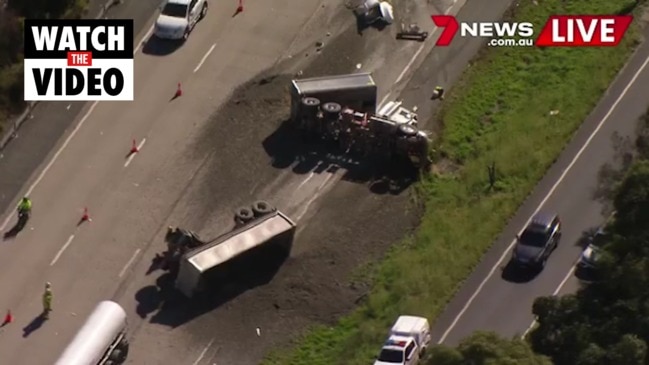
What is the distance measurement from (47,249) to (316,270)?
11.7 meters

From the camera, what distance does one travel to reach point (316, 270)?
69750 millimetres

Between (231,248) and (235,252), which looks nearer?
(235,252)

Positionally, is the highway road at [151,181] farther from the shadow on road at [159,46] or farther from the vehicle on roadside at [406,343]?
the vehicle on roadside at [406,343]

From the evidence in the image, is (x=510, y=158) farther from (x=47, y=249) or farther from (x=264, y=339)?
(x=47, y=249)

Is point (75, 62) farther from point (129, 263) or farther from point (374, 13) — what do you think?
point (374, 13)

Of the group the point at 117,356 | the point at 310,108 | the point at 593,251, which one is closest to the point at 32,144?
the point at 310,108

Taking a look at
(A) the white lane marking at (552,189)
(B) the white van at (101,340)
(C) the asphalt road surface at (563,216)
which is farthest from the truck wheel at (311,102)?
→ (B) the white van at (101,340)

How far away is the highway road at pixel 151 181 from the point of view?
2628 inches

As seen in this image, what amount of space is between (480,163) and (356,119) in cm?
611

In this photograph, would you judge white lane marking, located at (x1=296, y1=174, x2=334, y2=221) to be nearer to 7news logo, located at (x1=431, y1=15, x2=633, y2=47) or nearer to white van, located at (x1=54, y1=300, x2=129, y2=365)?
white van, located at (x1=54, y1=300, x2=129, y2=365)

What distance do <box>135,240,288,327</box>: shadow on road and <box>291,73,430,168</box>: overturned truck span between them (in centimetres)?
873

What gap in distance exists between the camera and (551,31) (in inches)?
3312

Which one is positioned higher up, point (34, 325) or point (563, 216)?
point (563, 216)

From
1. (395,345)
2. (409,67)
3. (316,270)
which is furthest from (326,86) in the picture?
(395,345)
